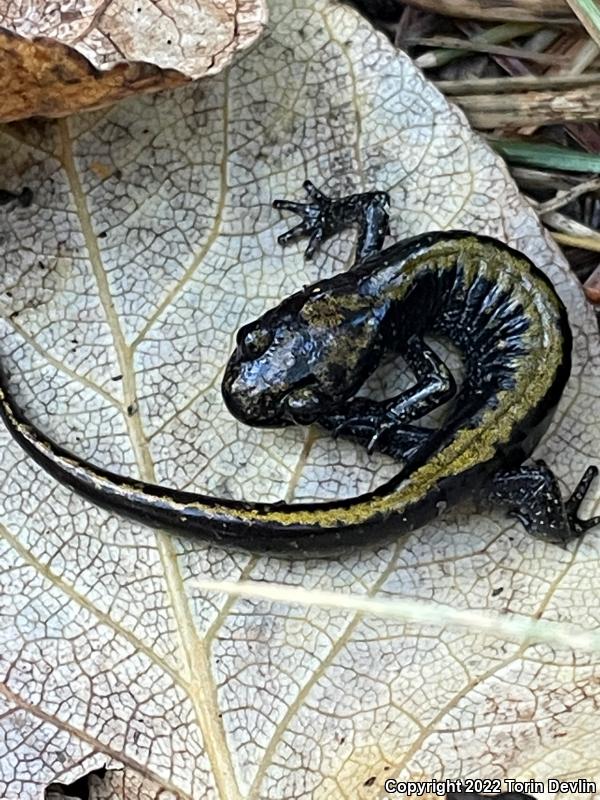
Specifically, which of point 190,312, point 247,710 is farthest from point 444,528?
point 190,312

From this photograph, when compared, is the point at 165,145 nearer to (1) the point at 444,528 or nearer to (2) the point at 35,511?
(2) the point at 35,511

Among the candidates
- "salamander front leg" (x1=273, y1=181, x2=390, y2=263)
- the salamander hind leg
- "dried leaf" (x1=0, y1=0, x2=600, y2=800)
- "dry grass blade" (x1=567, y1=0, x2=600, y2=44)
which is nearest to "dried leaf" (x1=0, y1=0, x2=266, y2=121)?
"dried leaf" (x1=0, y1=0, x2=600, y2=800)

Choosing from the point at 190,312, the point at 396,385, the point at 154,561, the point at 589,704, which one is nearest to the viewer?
the point at 589,704

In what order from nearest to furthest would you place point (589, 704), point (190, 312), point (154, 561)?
1. point (589, 704)
2. point (154, 561)
3. point (190, 312)

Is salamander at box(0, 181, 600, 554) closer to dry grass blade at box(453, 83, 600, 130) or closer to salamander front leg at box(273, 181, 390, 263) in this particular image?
salamander front leg at box(273, 181, 390, 263)

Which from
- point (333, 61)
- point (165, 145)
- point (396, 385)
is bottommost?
point (396, 385)

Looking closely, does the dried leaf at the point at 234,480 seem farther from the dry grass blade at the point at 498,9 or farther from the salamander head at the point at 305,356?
the dry grass blade at the point at 498,9

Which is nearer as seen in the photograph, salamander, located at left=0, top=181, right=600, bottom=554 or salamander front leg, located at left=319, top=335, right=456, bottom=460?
salamander, located at left=0, top=181, right=600, bottom=554
